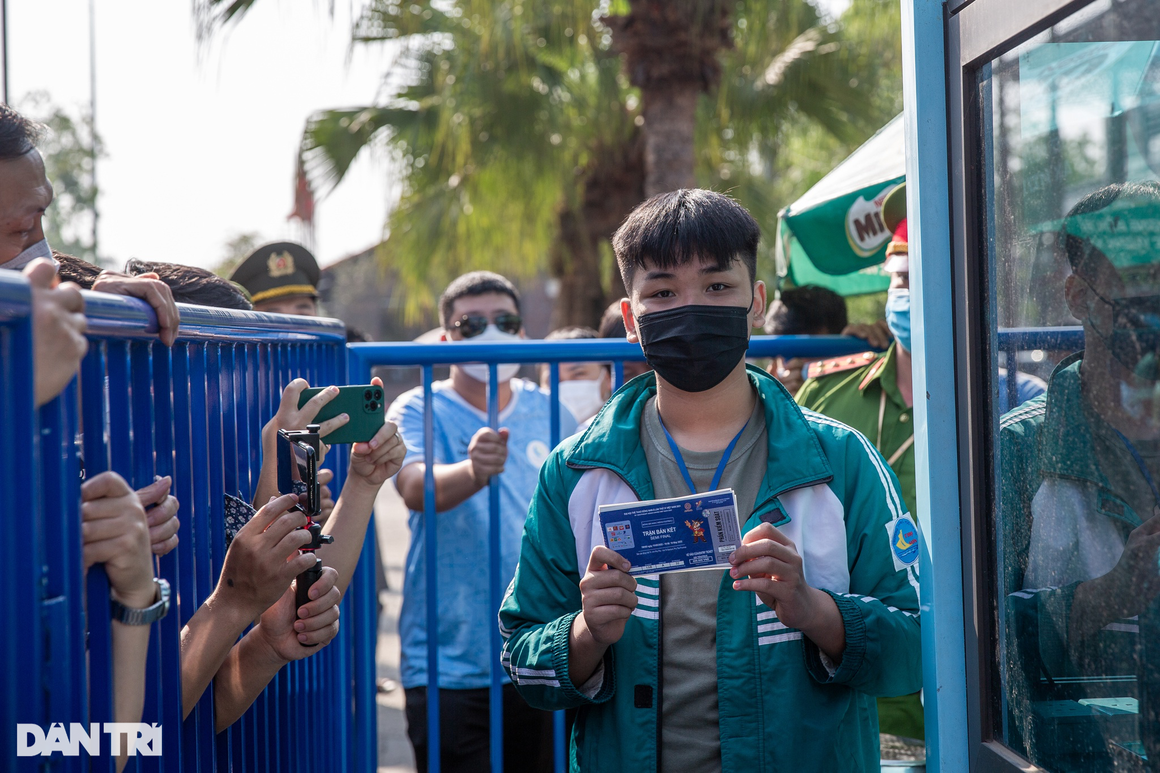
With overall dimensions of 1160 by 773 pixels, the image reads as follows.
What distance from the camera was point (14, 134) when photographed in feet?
6.29

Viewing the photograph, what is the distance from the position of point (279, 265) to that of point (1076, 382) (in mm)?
3196

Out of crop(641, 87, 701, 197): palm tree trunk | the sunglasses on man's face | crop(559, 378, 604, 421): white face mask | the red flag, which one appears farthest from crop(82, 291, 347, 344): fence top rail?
the red flag

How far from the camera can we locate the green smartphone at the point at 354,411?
6.64ft

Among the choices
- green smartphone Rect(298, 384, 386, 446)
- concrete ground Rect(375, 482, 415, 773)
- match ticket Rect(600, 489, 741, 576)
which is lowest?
concrete ground Rect(375, 482, 415, 773)

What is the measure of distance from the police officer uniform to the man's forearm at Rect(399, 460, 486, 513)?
1.16 meters

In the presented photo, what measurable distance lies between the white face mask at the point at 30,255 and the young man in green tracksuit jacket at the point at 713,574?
1.11m

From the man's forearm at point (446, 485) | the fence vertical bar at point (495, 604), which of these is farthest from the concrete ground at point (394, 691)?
the fence vertical bar at point (495, 604)

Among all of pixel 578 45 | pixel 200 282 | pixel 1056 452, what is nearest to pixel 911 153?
pixel 1056 452

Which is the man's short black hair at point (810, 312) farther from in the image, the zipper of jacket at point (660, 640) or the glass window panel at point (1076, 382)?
the glass window panel at point (1076, 382)

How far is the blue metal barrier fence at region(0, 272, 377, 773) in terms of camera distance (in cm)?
118

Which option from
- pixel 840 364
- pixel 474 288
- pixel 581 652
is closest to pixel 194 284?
A: pixel 581 652

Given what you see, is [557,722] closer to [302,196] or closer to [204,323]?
[204,323]

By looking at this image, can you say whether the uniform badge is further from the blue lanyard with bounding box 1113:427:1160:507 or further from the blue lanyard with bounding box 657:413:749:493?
the blue lanyard with bounding box 1113:427:1160:507

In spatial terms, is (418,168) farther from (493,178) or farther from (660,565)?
(660,565)
